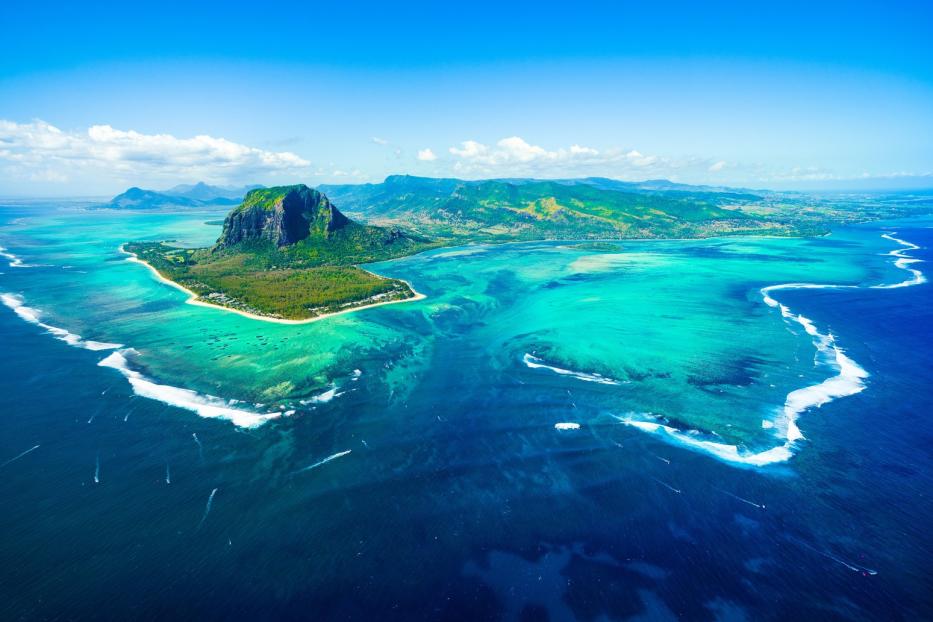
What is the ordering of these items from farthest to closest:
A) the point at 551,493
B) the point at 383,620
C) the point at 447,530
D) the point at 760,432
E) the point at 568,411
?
the point at 568,411
the point at 760,432
the point at 551,493
the point at 447,530
the point at 383,620

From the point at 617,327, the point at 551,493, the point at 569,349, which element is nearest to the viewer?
the point at 551,493

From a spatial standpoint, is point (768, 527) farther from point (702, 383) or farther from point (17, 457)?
point (17, 457)

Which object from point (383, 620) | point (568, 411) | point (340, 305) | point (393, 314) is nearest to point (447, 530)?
point (383, 620)

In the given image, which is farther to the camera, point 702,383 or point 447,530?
point 702,383

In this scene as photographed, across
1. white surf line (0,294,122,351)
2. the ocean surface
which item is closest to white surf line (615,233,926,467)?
the ocean surface

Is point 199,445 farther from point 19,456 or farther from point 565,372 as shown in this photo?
point 565,372

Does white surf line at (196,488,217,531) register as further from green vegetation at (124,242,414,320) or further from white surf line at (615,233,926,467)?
green vegetation at (124,242,414,320)

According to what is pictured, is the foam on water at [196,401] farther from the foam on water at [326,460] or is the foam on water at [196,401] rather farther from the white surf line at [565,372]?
the white surf line at [565,372]
